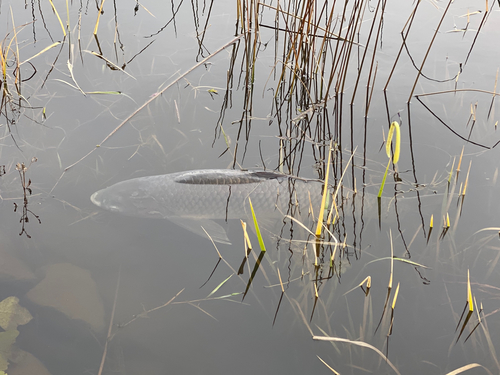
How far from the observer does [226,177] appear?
235cm

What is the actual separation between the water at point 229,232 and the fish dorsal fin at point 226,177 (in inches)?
5.5

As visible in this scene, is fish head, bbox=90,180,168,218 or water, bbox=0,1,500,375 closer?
water, bbox=0,1,500,375

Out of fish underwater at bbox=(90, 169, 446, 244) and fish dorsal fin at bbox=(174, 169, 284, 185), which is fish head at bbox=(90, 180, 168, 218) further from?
fish dorsal fin at bbox=(174, 169, 284, 185)

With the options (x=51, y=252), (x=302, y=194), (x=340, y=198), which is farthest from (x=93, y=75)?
(x=340, y=198)

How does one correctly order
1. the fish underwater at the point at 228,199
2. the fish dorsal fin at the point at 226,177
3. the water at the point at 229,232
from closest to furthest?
1. the water at the point at 229,232
2. the fish underwater at the point at 228,199
3. the fish dorsal fin at the point at 226,177

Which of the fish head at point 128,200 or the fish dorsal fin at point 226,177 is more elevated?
the fish dorsal fin at point 226,177

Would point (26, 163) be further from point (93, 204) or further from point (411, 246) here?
point (411, 246)

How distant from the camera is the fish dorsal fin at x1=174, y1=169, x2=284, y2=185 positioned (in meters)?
2.35

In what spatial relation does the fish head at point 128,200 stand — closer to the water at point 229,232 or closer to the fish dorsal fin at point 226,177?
the water at point 229,232

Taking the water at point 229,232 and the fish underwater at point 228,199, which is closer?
the water at point 229,232

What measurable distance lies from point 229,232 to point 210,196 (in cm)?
31

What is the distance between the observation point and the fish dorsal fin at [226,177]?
235 centimetres

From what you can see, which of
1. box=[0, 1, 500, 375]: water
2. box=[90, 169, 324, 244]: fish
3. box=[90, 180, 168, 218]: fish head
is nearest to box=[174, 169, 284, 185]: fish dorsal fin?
box=[90, 169, 324, 244]: fish

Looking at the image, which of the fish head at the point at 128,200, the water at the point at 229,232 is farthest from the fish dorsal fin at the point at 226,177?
the fish head at the point at 128,200
